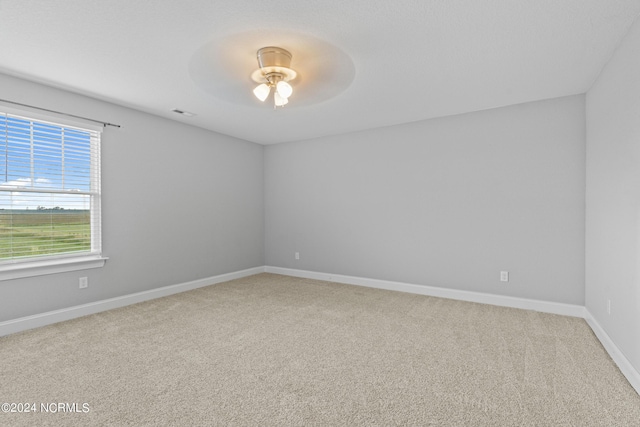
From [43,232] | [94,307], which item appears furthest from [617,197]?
[43,232]

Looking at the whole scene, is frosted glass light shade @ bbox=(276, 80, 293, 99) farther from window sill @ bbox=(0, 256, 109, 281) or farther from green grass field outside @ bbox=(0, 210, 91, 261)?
window sill @ bbox=(0, 256, 109, 281)

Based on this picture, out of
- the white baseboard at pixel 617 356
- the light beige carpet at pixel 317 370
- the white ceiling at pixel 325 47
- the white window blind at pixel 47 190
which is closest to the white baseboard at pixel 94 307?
the light beige carpet at pixel 317 370

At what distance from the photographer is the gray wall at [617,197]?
205 cm

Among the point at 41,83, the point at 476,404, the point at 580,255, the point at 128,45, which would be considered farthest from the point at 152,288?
the point at 580,255

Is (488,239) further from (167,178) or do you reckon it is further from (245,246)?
(167,178)

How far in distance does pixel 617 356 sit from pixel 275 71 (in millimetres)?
3300

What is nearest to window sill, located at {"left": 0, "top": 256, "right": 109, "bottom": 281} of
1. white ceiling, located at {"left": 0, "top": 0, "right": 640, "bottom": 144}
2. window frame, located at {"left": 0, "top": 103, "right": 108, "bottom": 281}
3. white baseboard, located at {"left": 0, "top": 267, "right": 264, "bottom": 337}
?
window frame, located at {"left": 0, "top": 103, "right": 108, "bottom": 281}

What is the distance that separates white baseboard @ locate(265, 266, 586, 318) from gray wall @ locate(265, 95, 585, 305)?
0.08 meters

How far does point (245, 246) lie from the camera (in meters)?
5.41

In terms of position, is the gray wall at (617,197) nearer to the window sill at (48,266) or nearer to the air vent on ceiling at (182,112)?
the air vent on ceiling at (182,112)

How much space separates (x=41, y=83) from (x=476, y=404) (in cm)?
449

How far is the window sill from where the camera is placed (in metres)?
2.87

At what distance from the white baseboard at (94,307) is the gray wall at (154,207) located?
6 cm

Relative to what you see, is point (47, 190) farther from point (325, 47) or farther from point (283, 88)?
point (325, 47)
